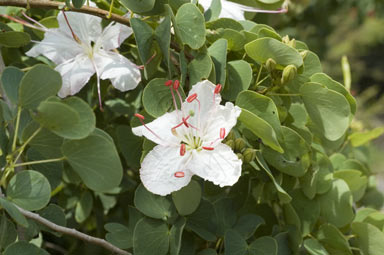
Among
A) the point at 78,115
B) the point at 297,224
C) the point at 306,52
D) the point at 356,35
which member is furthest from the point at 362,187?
the point at 356,35

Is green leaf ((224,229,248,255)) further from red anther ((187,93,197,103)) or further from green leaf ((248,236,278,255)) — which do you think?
red anther ((187,93,197,103))

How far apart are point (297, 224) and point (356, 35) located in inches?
161

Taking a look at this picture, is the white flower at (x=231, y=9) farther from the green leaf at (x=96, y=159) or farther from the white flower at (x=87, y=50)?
the green leaf at (x=96, y=159)

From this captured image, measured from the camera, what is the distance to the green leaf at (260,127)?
0.64m

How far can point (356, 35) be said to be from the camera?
4.56 m

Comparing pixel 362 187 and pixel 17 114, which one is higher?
pixel 17 114

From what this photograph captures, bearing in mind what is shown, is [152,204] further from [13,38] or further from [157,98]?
[13,38]

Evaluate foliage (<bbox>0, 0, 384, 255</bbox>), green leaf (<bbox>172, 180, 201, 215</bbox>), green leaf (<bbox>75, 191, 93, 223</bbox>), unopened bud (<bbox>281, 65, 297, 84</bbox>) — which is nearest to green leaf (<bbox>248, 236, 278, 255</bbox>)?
foliage (<bbox>0, 0, 384, 255</bbox>)

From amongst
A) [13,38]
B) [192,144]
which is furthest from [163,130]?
[13,38]

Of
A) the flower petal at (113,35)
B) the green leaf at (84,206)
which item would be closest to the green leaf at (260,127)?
the flower petal at (113,35)

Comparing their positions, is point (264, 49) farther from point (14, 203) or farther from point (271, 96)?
point (14, 203)

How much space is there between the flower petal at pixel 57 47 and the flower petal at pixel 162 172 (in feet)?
0.72

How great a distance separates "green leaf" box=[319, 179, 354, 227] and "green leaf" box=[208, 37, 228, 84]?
0.26m

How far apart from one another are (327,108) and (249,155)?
137mm
